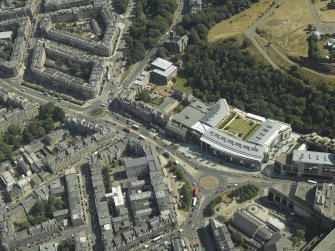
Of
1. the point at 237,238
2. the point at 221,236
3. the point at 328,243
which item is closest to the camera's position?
the point at 328,243

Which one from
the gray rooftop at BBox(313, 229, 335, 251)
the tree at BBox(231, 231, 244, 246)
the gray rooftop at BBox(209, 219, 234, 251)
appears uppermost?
A: the gray rooftop at BBox(313, 229, 335, 251)

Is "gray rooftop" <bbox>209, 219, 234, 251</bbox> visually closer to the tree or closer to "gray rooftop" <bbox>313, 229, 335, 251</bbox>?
the tree

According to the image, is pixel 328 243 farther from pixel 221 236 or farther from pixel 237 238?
pixel 221 236

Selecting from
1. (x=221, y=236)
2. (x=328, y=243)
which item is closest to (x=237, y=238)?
(x=221, y=236)

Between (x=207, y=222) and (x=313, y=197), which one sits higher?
(x=313, y=197)

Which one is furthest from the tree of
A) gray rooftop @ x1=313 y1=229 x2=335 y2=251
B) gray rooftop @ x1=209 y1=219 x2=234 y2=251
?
gray rooftop @ x1=313 y1=229 x2=335 y2=251

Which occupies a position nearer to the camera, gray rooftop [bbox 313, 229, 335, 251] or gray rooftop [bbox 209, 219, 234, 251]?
gray rooftop [bbox 313, 229, 335, 251]

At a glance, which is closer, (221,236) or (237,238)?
(221,236)

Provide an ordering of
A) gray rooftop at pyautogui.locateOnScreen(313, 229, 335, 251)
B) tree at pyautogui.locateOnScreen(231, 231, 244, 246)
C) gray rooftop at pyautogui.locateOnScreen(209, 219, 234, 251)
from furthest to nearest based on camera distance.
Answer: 1. tree at pyautogui.locateOnScreen(231, 231, 244, 246)
2. gray rooftop at pyautogui.locateOnScreen(209, 219, 234, 251)
3. gray rooftop at pyautogui.locateOnScreen(313, 229, 335, 251)

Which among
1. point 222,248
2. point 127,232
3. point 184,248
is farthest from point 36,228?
point 222,248

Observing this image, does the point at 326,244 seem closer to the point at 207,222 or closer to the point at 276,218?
the point at 276,218

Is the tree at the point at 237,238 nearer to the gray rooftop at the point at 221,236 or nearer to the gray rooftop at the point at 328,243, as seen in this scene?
the gray rooftop at the point at 221,236
